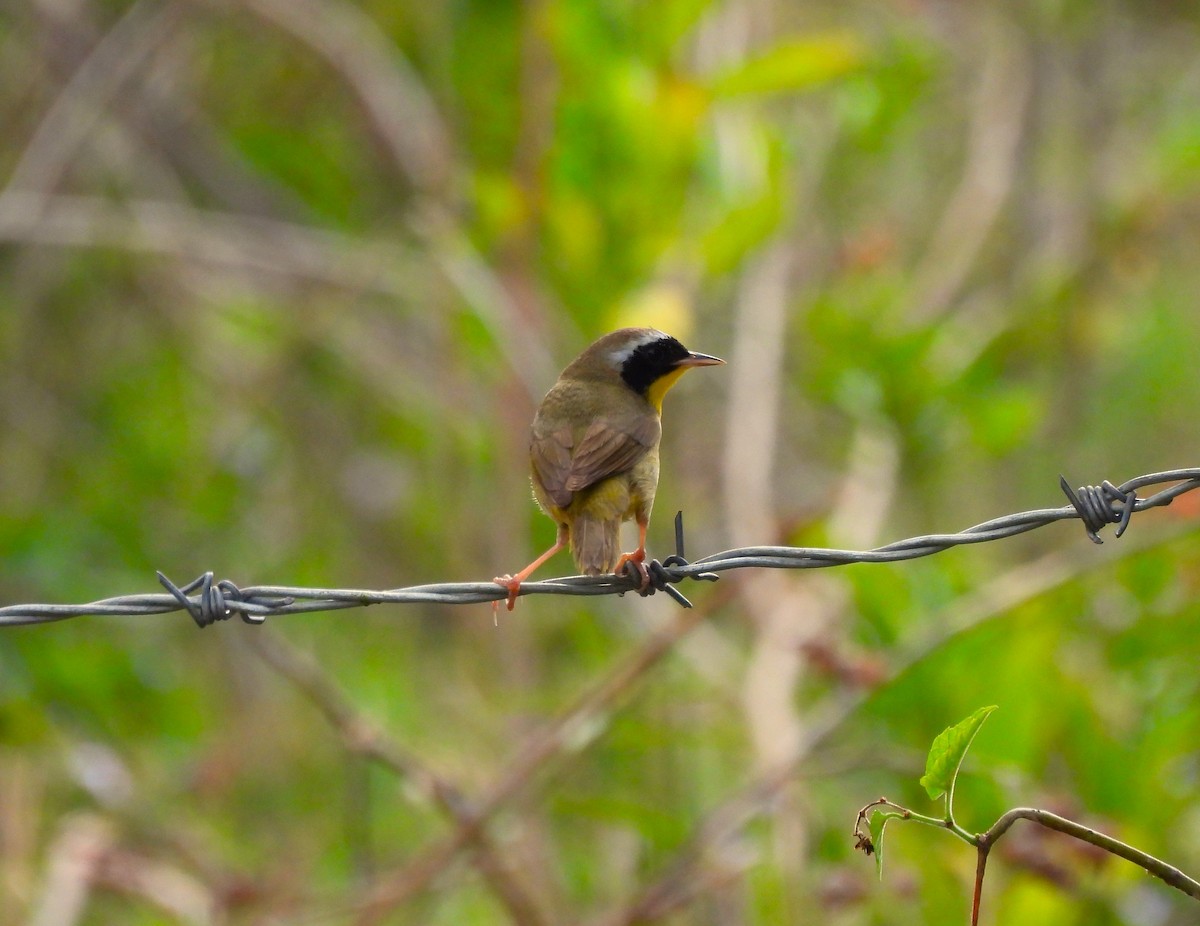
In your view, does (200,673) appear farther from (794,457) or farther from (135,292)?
(794,457)

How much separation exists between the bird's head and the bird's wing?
305 millimetres

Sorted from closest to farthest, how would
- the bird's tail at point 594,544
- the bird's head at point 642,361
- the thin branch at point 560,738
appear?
the bird's tail at point 594,544 < the bird's head at point 642,361 < the thin branch at point 560,738

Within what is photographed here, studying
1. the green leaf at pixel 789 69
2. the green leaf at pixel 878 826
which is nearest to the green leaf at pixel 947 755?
the green leaf at pixel 878 826

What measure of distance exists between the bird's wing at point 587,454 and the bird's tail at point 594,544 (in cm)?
8

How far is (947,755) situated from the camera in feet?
8.05

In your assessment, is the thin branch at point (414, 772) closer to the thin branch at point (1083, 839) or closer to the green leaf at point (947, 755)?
the green leaf at point (947, 755)

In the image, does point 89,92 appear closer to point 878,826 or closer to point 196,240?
point 196,240

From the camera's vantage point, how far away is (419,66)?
8969 millimetres

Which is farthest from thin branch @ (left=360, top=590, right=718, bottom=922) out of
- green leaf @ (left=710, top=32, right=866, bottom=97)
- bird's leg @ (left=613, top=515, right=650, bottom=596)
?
green leaf @ (left=710, top=32, right=866, bottom=97)

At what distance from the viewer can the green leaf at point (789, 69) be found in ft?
18.5

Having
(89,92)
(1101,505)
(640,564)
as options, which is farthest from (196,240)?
(1101,505)

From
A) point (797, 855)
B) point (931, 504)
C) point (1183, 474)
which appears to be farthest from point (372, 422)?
point (1183, 474)

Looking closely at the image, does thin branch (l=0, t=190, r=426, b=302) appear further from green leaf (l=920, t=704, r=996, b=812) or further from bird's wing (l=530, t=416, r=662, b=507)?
green leaf (l=920, t=704, r=996, b=812)

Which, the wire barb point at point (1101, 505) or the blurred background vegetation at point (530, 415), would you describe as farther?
the blurred background vegetation at point (530, 415)
